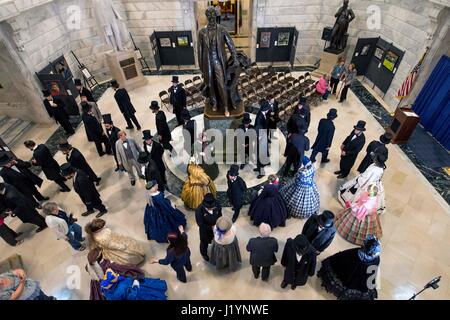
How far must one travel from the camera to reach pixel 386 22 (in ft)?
32.6

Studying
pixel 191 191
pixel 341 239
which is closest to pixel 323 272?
pixel 341 239

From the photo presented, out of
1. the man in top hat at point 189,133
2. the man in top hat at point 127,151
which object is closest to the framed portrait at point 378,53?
the man in top hat at point 189,133

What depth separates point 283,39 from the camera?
12000 millimetres

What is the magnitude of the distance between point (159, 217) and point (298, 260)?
9.27 feet

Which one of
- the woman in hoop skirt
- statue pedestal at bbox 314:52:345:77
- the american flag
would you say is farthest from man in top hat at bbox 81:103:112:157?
the american flag

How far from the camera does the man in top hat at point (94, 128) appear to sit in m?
7.44

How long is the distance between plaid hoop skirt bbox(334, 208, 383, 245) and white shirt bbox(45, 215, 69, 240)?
225 inches

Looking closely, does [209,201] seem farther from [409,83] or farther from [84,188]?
[409,83]

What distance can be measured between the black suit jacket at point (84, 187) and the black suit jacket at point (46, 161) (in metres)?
1.45

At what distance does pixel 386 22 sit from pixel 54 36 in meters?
12.5

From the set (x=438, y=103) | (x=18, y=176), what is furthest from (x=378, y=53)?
(x=18, y=176)

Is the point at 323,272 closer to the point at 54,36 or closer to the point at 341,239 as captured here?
the point at 341,239

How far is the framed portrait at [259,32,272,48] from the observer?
11797 mm

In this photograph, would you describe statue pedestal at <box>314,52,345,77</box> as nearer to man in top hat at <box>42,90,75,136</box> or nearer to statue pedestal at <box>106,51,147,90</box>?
statue pedestal at <box>106,51,147,90</box>
